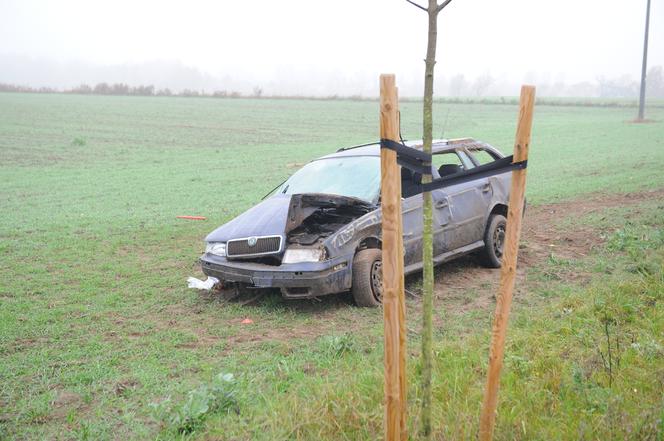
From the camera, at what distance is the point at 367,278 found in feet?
21.8

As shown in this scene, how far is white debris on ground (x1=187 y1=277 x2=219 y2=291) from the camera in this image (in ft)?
24.1

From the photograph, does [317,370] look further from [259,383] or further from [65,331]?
[65,331]

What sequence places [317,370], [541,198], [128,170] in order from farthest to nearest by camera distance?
1. [128,170]
2. [541,198]
3. [317,370]

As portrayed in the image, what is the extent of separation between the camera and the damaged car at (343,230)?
21.3 feet

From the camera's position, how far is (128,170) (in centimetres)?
2039

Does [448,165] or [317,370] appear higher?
[448,165]

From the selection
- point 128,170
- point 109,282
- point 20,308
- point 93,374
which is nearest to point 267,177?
point 128,170

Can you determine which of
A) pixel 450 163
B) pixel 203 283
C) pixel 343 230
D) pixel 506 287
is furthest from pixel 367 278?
pixel 506 287

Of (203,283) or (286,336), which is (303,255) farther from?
(203,283)

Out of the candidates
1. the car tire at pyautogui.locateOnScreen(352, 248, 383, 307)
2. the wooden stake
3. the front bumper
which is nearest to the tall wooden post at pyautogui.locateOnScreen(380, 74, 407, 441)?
the wooden stake


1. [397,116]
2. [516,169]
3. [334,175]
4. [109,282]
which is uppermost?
[397,116]

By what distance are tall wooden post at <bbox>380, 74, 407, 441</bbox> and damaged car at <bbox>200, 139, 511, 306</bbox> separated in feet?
10.7

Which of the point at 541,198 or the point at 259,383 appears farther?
the point at 541,198

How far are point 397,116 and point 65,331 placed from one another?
4.50 metres
